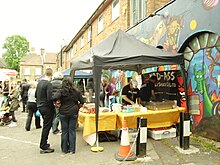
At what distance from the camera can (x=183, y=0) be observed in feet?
24.0

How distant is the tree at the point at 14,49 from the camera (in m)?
56.4

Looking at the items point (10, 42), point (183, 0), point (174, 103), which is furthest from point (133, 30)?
point (10, 42)

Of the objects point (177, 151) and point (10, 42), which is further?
point (10, 42)

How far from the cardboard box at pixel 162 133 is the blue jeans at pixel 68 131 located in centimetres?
226

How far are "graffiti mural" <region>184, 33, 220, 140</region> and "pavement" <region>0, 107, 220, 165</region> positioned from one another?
653 mm

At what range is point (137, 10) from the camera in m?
11.6

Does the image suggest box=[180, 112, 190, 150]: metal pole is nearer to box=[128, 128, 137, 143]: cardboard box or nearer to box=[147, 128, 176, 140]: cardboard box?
box=[147, 128, 176, 140]: cardboard box

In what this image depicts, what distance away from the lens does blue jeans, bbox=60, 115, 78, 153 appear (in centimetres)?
506

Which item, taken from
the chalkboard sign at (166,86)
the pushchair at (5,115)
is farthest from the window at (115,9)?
the pushchair at (5,115)

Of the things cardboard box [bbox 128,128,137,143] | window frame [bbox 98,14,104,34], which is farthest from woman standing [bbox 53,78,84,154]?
window frame [bbox 98,14,104,34]

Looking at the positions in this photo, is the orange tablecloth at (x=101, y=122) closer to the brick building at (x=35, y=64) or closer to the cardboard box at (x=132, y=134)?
the cardboard box at (x=132, y=134)

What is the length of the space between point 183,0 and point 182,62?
7.06 ft

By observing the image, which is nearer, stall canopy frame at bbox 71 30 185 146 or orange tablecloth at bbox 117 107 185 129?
orange tablecloth at bbox 117 107 185 129

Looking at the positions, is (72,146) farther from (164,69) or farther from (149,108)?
(164,69)
